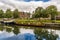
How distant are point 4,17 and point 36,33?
138 centimetres

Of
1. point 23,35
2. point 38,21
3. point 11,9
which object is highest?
point 11,9

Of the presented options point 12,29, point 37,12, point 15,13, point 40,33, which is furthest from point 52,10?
point 12,29

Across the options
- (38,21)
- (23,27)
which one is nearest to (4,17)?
(23,27)

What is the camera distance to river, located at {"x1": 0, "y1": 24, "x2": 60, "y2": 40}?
21.9ft

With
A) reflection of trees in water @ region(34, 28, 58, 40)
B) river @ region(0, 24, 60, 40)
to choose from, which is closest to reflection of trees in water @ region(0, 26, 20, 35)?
river @ region(0, 24, 60, 40)

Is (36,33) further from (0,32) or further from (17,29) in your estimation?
(0,32)

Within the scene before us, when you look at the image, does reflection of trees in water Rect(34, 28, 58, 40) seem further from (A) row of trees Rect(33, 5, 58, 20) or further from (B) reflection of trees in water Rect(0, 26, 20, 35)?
(B) reflection of trees in water Rect(0, 26, 20, 35)

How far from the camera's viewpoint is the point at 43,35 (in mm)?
6754

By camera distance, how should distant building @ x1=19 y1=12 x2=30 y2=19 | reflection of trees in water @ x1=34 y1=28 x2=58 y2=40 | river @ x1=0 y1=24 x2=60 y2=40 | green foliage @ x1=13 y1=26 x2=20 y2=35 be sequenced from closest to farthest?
reflection of trees in water @ x1=34 y1=28 x2=58 y2=40 < river @ x1=0 y1=24 x2=60 y2=40 < green foliage @ x1=13 y1=26 x2=20 y2=35 < distant building @ x1=19 y1=12 x2=30 y2=19

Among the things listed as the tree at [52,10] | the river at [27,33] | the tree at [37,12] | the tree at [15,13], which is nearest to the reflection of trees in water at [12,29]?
the river at [27,33]

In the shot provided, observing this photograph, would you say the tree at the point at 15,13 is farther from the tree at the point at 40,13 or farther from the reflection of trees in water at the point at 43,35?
the reflection of trees in water at the point at 43,35

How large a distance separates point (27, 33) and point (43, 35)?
1.98 feet

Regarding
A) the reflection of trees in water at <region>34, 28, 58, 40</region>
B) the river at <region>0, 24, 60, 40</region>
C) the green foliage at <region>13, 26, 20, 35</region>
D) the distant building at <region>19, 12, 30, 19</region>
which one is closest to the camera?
the reflection of trees in water at <region>34, 28, 58, 40</region>

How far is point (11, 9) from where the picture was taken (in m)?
7.34
